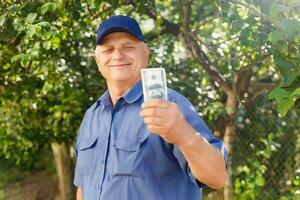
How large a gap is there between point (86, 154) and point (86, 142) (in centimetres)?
5

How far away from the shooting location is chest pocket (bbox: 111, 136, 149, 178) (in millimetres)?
2008

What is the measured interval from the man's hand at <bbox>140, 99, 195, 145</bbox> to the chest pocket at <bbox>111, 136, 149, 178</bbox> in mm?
384

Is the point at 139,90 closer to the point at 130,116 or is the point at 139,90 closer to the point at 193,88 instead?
the point at 130,116

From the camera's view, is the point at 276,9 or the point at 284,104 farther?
the point at 276,9

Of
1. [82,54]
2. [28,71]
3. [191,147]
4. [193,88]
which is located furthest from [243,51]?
[191,147]

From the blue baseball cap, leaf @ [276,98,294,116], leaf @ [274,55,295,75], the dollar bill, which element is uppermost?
the blue baseball cap

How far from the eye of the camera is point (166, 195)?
78.7 inches

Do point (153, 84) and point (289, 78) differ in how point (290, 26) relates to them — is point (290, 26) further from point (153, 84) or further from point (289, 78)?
point (153, 84)

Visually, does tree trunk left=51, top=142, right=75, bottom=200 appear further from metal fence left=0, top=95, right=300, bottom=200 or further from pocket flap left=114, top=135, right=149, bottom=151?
pocket flap left=114, top=135, right=149, bottom=151

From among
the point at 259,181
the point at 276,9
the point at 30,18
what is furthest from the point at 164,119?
the point at 259,181

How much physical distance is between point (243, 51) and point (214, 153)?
80.1 inches

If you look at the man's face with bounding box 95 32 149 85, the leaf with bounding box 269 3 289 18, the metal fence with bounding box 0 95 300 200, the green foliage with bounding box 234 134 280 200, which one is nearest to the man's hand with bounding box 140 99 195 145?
the man's face with bounding box 95 32 149 85

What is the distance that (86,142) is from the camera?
7.50ft

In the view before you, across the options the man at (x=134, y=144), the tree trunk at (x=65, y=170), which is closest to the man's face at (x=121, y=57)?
the man at (x=134, y=144)
